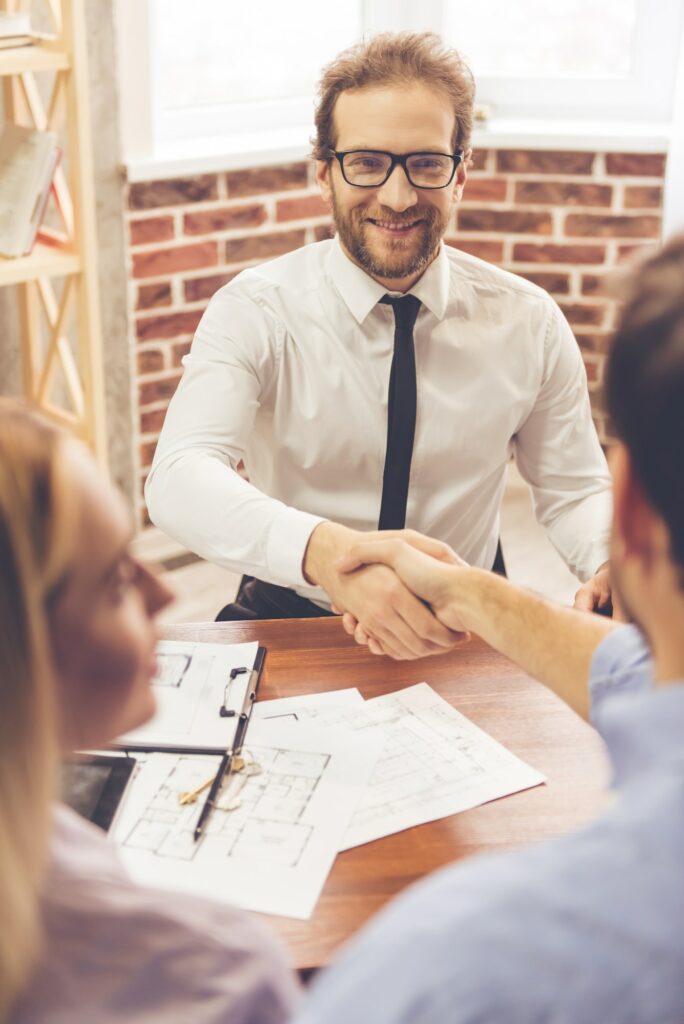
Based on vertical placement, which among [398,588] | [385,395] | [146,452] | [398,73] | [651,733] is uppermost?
[398,73]

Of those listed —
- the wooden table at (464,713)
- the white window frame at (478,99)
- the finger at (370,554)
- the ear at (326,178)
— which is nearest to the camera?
the wooden table at (464,713)

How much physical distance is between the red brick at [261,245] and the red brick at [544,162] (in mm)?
628

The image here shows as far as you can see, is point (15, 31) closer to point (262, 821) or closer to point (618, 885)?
point (262, 821)

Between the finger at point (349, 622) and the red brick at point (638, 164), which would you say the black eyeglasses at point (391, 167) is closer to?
the finger at point (349, 622)

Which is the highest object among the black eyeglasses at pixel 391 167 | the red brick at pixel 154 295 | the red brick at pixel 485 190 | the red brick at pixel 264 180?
the black eyeglasses at pixel 391 167

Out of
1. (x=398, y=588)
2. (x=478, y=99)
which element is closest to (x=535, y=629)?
(x=398, y=588)

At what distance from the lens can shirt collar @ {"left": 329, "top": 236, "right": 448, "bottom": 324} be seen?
1941 mm

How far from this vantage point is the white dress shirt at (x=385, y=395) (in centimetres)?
193

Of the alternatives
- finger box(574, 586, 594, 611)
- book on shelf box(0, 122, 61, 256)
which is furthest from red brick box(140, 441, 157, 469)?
finger box(574, 586, 594, 611)

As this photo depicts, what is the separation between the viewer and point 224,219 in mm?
3170

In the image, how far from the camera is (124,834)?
45.2 inches

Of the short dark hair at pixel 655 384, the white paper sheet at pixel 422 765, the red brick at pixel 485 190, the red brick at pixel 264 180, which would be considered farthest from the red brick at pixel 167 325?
the short dark hair at pixel 655 384

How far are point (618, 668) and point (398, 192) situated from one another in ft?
3.36

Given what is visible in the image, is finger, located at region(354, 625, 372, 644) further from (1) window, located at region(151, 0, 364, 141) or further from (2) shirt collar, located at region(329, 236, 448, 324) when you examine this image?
(1) window, located at region(151, 0, 364, 141)
